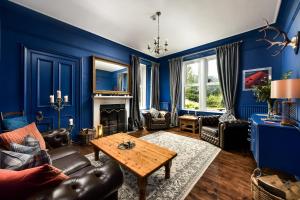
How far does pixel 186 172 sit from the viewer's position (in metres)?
2.09

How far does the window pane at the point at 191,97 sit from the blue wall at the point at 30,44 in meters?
3.47

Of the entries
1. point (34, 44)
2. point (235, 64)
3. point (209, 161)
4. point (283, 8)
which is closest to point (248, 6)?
point (283, 8)

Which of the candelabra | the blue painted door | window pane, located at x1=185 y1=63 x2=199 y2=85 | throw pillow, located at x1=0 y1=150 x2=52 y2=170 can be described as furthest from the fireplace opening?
throw pillow, located at x1=0 y1=150 x2=52 y2=170

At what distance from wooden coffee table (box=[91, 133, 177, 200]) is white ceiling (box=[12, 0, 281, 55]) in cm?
261

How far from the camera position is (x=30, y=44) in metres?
2.73

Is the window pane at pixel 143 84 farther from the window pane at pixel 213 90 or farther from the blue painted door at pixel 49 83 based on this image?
the blue painted door at pixel 49 83

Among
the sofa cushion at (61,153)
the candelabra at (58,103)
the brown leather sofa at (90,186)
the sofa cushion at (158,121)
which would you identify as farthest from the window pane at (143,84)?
the brown leather sofa at (90,186)

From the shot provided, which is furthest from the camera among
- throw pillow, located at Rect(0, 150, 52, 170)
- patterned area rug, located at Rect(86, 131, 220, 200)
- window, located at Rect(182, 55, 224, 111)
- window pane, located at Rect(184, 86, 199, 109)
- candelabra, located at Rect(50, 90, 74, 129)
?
window pane, located at Rect(184, 86, 199, 109)

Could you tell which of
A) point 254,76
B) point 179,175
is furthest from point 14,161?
point 254,76

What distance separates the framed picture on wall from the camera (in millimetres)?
3377

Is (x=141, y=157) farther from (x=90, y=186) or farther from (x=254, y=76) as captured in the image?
(x=254, y=76)

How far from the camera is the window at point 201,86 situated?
14.5 ft

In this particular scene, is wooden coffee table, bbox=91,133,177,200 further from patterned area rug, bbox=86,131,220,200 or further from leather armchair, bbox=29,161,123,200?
Result: leather armchair, bbox=29,161,123,200

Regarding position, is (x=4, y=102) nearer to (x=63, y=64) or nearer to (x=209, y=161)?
(x=63, y=64)
